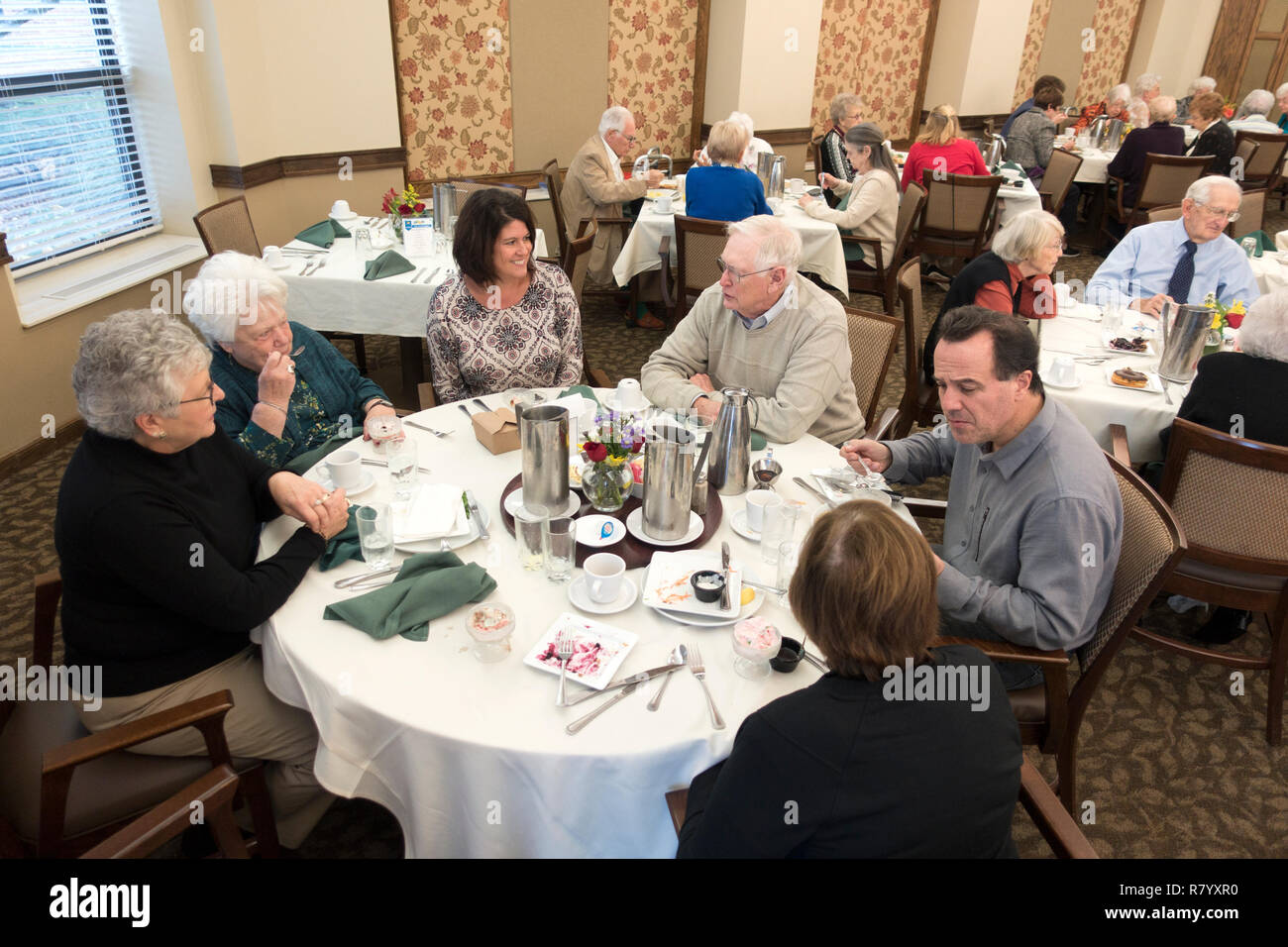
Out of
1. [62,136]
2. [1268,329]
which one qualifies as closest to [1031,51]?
[1268,329]

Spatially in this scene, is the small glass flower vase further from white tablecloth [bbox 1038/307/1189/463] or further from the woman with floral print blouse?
white tablecloth [bbox 1038/307/1189/463]

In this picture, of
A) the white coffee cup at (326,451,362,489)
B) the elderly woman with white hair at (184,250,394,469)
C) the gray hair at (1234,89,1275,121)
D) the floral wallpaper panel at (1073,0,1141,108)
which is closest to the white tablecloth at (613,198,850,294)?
the elderly woman with white hair at (184,250,394,469)

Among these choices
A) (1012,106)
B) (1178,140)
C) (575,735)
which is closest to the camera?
(575,735)

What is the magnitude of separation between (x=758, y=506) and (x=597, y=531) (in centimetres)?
39

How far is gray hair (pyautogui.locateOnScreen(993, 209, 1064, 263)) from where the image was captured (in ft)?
10.5

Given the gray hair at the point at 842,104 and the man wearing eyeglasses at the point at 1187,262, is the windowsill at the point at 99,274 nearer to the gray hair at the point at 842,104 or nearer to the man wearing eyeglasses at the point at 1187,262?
the gray hair at the point at 842,104

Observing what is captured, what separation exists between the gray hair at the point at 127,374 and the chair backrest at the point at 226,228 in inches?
94.3

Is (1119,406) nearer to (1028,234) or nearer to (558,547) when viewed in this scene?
(1028,234)

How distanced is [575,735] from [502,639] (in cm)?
25

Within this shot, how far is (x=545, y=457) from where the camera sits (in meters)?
1.92

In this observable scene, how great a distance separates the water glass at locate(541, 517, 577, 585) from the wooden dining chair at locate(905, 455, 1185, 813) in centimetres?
84

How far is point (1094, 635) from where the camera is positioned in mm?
1955
